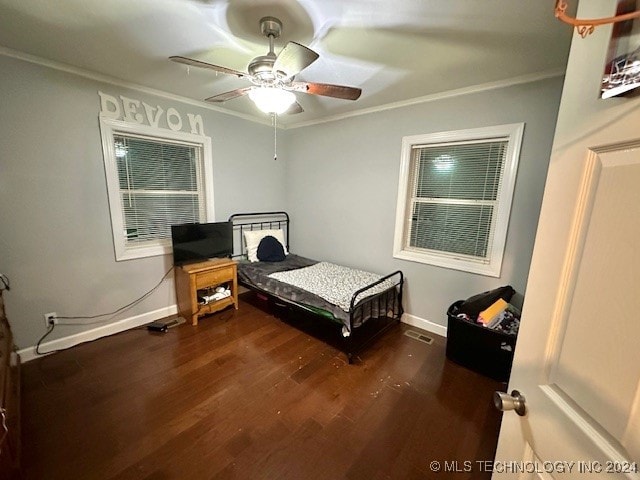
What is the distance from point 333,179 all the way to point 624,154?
3024 millimetres

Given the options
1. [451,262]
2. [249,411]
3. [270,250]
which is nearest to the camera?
[249,411]

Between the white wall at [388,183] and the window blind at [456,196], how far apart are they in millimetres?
201

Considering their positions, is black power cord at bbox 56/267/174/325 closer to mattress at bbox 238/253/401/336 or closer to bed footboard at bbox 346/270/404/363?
mattress at bbox 238/253/401/336

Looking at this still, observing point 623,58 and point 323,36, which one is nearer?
point 623,58

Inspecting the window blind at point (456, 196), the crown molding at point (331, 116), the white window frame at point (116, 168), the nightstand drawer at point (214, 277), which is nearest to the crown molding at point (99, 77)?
the crown molding at point (331, 116)

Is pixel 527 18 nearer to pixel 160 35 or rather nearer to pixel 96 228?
pixel 160 35

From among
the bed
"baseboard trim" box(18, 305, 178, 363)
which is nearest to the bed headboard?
the bed

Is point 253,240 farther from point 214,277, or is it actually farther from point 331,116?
point 331,116

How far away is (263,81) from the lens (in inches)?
64.1

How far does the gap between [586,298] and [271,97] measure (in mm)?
1714

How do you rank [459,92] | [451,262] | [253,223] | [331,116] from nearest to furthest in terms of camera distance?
[459,92] < [451,262] < [331,116] < [253,223]

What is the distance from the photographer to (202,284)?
2.80m

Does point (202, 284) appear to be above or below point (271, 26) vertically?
below

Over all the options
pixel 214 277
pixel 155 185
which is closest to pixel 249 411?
pixel 214 277
